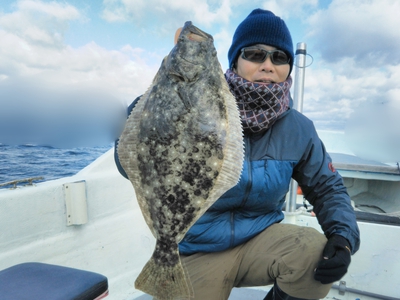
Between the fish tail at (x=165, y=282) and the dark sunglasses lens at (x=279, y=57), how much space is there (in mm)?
1732

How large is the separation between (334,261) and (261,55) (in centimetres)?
164

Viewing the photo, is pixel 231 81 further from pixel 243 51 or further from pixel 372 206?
pixel 372 206

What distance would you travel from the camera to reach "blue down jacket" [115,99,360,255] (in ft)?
7.60

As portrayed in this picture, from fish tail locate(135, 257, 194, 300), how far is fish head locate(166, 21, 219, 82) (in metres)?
1.14

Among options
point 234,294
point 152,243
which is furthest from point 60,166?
point 234,294

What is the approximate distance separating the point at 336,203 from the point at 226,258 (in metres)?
0.96

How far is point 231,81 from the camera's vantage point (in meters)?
2.47

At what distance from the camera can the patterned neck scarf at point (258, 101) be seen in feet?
7.75

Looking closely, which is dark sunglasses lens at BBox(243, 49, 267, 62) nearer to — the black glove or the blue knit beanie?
the blue knit beanie

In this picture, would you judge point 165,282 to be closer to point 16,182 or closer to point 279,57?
point 279,57

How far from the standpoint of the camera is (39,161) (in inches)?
603

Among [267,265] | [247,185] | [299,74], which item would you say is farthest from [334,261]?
[299,74]

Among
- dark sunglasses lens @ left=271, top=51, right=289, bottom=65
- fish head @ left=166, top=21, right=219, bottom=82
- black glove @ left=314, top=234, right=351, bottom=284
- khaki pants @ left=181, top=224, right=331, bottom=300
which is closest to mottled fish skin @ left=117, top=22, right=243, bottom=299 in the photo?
fish head @ left=166, top=21, right=219, bottom=82

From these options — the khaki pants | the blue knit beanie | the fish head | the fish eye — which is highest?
the blue knit beanie
